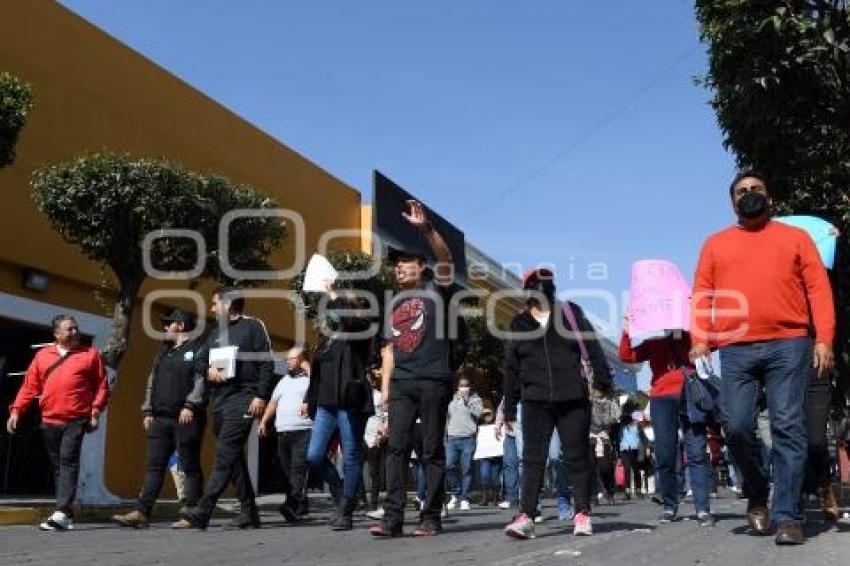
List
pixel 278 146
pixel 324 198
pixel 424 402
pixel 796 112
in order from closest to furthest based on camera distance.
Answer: pixel 424 402 → pixel 796 112 → pixel 278 146 → pixel 324 198

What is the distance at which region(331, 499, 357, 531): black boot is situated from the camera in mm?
7355

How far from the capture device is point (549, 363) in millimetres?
6395

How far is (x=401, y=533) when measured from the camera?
6.42 metres

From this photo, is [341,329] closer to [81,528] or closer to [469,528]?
[469,528]

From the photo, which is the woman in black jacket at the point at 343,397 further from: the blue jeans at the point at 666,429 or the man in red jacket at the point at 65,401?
the blue jeans at the point at 666,429

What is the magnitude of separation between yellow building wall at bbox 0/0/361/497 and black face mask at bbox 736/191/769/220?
1121 centimetres

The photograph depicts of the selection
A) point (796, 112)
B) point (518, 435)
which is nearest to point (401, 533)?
point (518, 435)

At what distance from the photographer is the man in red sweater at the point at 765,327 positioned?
5.10 meters

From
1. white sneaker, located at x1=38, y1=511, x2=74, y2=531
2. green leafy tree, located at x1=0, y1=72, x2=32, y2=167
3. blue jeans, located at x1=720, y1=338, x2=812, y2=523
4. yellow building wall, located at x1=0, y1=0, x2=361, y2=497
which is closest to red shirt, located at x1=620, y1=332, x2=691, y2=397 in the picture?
blue jeans, located at x1=720, y1=338, x2=812, y2=523

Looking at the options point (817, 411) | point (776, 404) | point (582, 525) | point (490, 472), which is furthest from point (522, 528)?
point (490, 472)

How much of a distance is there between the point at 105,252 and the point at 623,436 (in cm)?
985

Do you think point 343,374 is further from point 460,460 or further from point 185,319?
point 460,460

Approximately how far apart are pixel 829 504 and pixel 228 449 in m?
4.30

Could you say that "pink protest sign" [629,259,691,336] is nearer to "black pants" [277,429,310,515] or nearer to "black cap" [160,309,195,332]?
"black pants" [277,429,310,515]
